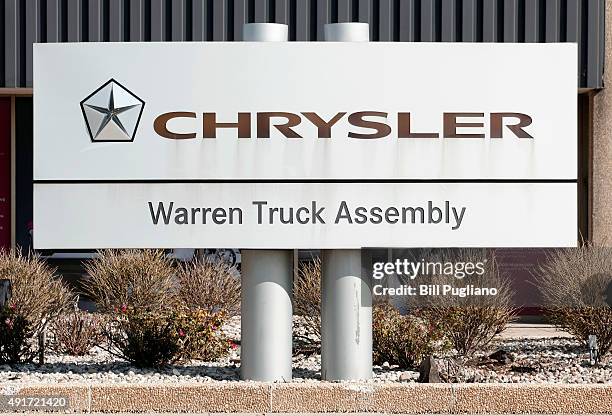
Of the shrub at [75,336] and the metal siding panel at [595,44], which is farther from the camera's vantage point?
the metal siding panel at [595,44]

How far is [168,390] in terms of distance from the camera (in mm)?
9508

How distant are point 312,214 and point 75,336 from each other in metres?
3.29

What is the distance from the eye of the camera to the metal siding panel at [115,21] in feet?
54.1

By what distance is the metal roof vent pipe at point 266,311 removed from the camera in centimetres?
1020

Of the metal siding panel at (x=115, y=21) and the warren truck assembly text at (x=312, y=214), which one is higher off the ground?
the metal siding panel at (x=115, y=21)

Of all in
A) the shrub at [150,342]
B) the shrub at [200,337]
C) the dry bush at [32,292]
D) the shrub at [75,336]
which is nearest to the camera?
the shrub at [150,342]

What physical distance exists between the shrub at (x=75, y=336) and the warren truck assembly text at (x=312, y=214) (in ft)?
7.72

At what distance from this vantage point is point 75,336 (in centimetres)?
1211

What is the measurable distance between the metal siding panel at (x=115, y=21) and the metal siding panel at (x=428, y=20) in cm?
402

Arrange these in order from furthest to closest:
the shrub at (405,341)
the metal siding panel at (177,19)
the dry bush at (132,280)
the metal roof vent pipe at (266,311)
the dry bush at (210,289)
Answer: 1. the metal siding panel at (177,19)
2. the dry bush at (210,289)
3. the dry bush at (132,280)
4. the shrub at (405,341)
5. the metal roof vent pipe at (266,311)

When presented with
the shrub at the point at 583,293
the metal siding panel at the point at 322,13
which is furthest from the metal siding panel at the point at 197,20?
the shrub at the point at 583,293

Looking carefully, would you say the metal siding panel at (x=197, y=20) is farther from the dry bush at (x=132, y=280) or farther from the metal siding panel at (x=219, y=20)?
the dry bush at (x=132, y=280)

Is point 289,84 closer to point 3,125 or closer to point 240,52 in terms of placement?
point 240,52

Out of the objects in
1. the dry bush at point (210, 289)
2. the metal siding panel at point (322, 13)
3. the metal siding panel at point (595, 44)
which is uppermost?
the metal siding panel at point (322, 13)
